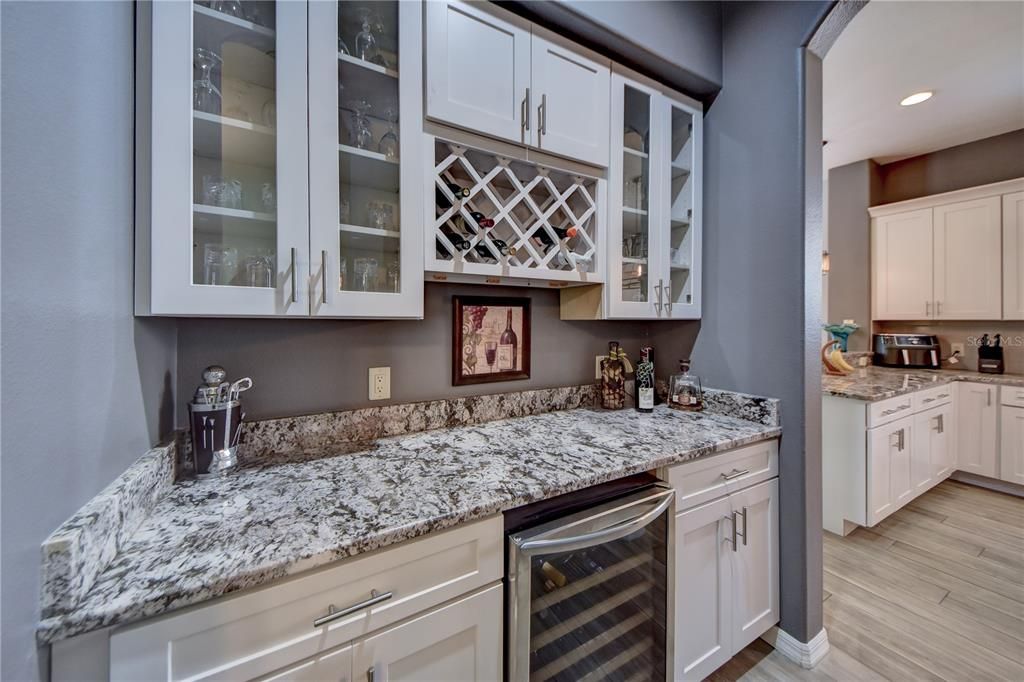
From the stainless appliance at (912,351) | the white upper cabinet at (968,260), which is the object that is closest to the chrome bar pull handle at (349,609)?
the stainless appliance at (912,351)

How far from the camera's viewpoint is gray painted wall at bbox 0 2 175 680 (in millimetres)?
525

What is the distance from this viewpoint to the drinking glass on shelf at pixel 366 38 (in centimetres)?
115

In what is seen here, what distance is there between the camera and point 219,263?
98 cm

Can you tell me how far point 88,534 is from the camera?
2.01ft

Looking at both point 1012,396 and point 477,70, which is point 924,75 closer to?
point 1012,396

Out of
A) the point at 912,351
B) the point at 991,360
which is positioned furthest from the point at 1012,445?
the point at 912,351

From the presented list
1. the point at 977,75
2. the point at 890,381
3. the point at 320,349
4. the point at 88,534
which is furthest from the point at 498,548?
the point at 977,75

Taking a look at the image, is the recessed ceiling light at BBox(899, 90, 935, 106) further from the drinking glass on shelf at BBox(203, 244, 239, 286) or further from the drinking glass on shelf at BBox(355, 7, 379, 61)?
the drinking glass on shelf at BBox(203, 244, 239, 286)

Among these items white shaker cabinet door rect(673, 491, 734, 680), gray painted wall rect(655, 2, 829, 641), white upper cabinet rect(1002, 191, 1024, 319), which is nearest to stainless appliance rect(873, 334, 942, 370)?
white upper cabinet rect(1002, 191, 1024, 319)

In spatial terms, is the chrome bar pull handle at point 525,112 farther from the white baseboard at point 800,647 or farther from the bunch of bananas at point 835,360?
the bunch of bananas at point 835,360

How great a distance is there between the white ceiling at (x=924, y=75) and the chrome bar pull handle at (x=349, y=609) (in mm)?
2873

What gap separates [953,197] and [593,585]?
4.56 metres

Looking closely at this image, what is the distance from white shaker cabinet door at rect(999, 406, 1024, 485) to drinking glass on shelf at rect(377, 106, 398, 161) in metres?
4.50

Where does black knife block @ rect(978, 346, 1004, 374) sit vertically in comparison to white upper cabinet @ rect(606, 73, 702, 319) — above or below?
below
